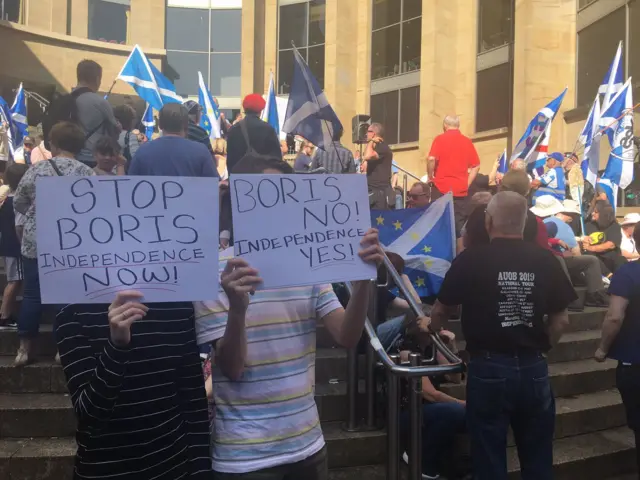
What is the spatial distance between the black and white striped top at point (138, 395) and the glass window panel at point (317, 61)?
22.5 metres

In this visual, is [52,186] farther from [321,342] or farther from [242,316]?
[321,342]

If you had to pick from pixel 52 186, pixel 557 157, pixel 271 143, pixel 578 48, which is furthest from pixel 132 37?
pixel 52 186

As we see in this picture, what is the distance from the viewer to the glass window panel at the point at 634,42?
13219mm

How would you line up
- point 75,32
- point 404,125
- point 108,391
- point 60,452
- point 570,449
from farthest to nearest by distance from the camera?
1. point 75,32
2. point 404,125
3. point 570,449
4. point 60,452
5. point 108,391

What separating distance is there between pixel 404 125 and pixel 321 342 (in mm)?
17471

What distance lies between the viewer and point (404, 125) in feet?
71.9

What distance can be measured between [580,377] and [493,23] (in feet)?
53.0

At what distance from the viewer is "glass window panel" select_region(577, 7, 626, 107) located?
568 inches

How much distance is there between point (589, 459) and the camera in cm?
480

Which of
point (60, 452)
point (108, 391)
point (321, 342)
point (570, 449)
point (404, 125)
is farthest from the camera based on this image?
point (404, 125)

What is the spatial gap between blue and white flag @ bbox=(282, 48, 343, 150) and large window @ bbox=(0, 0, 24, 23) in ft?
69.1

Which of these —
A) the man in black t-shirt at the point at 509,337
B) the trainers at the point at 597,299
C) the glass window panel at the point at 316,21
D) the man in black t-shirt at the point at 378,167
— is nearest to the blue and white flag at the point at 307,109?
the man in black t-shirt at the point at 378,167

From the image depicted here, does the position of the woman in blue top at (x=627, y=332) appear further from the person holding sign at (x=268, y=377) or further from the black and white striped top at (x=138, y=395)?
the black and white striped top at (x=138, y=395)

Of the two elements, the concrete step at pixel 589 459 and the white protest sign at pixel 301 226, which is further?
the concrete step at pixel 589 459
